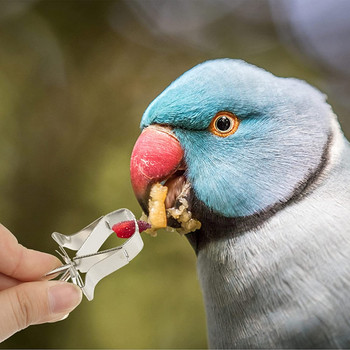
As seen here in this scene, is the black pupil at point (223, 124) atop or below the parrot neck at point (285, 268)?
atop

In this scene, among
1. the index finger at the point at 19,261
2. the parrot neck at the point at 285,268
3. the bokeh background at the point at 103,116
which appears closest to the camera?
the parrot neck at the point at 285,268

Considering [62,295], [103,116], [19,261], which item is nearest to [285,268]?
[62,295]

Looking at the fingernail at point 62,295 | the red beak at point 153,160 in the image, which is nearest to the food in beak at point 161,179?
the red beak at point 153,160

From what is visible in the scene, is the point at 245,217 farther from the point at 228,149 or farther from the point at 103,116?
the point at 103,116

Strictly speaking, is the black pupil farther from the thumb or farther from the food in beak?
the thumb

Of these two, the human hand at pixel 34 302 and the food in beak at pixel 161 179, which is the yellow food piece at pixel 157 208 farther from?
the human hand at pixel 34 302

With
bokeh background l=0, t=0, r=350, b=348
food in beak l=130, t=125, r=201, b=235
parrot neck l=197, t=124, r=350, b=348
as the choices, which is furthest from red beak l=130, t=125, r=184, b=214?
bokeh background l=0, t=0, r=350, b=348
